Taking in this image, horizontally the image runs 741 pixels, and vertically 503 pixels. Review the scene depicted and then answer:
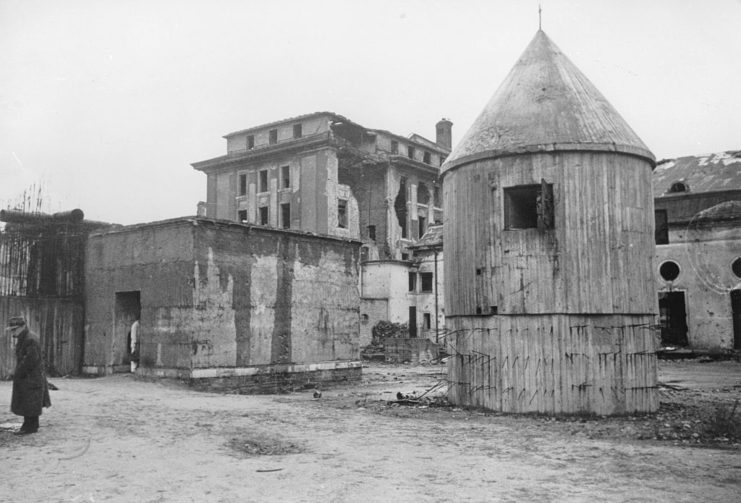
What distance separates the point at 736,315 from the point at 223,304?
28.2 meters

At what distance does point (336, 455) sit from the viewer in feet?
33.5

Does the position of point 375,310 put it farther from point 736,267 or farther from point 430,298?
point 736,267

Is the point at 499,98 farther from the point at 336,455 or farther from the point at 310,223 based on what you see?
the point at 310,223

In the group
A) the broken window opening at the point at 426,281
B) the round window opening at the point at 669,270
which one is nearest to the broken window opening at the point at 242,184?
the broken window opening at the point at 426,281

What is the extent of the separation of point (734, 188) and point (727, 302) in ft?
21.5

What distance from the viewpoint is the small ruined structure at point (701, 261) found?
35.0 meters

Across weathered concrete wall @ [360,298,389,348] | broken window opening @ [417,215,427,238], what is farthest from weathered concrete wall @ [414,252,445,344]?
broken window opening @ [417,215,427,238]

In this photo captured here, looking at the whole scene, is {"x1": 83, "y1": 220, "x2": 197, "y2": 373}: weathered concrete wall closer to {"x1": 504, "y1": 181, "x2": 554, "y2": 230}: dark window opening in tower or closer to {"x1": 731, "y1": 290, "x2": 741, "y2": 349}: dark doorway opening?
{"x1": 504, "y1": 181, "x2": 554, "y2": 230}: dark window opening in tower

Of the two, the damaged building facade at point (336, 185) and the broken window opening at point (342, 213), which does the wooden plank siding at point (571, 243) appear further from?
the broken window opening at point (342, 213)

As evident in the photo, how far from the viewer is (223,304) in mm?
19891

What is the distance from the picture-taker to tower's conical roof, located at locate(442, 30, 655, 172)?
15336 millimetres

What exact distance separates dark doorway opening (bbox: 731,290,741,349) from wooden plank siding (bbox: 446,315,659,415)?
23.0 metres

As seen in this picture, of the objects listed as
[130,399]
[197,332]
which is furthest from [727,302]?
[130,399]

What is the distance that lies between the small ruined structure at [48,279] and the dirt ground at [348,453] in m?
5.17
